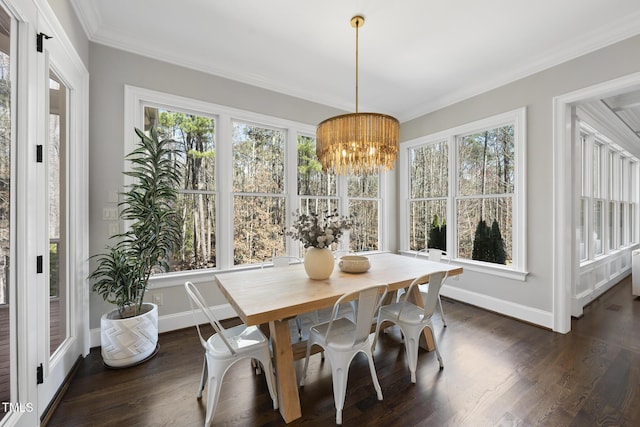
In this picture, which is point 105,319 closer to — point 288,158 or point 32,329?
point 32,329

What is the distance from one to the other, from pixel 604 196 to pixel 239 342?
5.80 meters

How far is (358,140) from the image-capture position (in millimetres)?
2115

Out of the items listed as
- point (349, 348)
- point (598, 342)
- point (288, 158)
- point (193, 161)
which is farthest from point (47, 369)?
point (598, 342)

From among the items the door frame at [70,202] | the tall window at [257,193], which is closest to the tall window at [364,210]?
the tall window at [257,193]

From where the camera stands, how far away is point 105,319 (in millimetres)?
2238

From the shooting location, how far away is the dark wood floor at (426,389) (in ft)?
5.45

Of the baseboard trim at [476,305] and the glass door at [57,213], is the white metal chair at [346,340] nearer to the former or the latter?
the baseboard trim at [476,305]

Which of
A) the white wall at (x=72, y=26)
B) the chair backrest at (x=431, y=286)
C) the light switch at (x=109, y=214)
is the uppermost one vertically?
the white wall at (x=72, y=26)

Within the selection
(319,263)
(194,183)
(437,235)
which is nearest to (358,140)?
(319,263)

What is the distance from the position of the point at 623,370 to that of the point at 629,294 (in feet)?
10.0

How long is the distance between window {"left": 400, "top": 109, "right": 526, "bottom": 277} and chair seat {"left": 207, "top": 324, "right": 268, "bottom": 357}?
308cm

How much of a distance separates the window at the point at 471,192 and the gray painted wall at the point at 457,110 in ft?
0.47

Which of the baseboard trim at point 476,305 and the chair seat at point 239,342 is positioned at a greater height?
the chair seat at point 239,342

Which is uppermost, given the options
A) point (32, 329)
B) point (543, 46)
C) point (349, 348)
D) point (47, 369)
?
point (543, 46)
